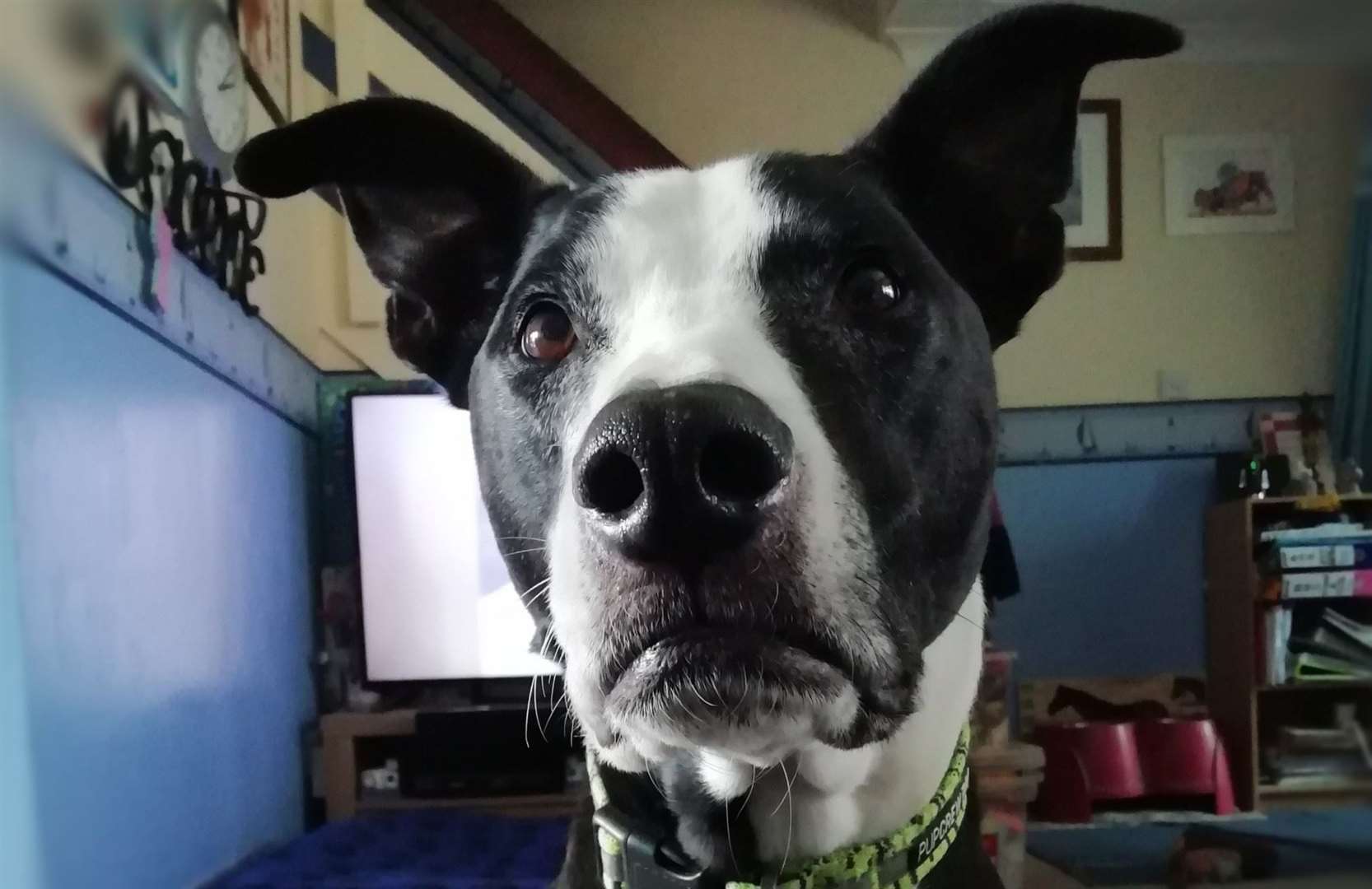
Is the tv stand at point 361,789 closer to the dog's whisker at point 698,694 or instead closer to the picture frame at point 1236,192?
the dog's whisker at point 698,694

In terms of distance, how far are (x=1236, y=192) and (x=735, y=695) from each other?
12.3 feet

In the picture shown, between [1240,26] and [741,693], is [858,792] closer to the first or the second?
[741,693]

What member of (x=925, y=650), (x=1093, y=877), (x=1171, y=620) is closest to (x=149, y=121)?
(x=925, y=650)

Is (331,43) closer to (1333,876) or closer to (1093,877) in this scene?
(1333,876)

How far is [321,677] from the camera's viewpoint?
2.55m

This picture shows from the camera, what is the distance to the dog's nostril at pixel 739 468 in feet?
1.98

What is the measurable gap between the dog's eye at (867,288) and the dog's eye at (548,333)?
23 cm

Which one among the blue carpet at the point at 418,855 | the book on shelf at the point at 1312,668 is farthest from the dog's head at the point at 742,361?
the book on shelf at the point at 1312,668

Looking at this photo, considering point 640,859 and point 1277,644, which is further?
point 1277,644

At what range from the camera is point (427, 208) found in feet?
3.80

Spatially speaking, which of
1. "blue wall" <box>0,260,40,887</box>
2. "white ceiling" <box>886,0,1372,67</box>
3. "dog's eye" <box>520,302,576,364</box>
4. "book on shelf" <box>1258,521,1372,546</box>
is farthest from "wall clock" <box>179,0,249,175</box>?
"book on shelf" <box>1258,521,1372,546</box>

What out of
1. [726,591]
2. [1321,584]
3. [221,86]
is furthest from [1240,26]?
[726,591]

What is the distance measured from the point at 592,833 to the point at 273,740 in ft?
4.89

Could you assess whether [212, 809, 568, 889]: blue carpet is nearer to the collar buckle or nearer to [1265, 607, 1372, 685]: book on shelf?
the collar buckle
